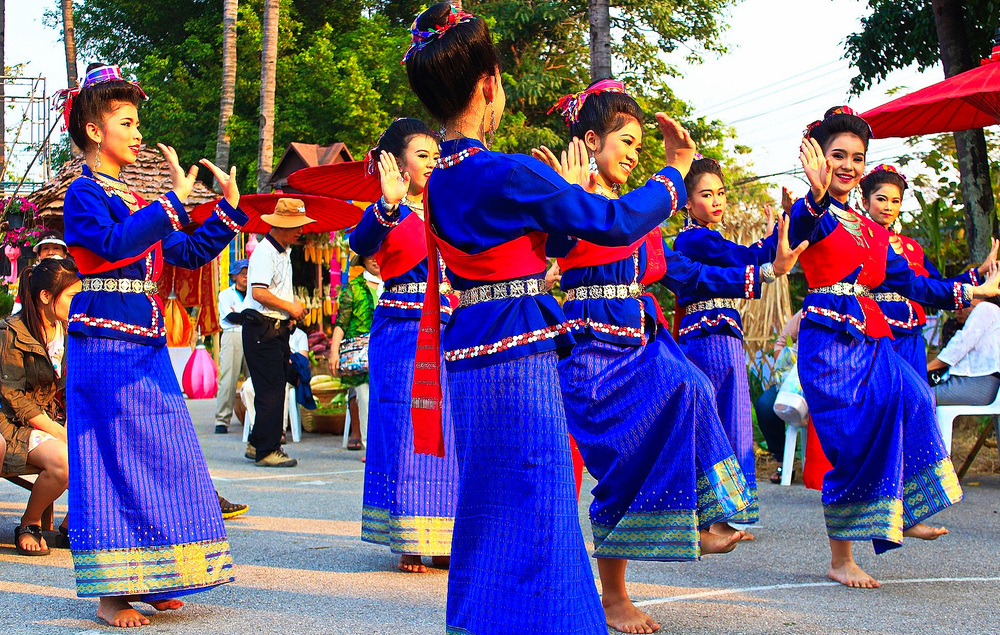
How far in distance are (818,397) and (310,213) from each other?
3.55 meters

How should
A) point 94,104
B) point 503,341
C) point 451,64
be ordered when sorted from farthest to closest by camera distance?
1. point 94,104
2. point 451,64
3. point 503,341

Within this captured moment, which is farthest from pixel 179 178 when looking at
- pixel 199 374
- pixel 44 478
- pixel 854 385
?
pixel 199 374

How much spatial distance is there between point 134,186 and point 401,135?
45.1 ft

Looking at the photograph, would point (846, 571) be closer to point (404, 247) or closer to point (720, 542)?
point (720, 542)

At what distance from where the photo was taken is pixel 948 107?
24.8ft

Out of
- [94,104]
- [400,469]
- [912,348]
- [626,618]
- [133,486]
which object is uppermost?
[94,104]

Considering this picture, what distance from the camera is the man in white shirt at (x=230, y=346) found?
1103cm

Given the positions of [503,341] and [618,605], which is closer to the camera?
[503,341]

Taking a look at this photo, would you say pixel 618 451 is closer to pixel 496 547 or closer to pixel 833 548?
pixel 496 547

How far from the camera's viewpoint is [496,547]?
2834mm

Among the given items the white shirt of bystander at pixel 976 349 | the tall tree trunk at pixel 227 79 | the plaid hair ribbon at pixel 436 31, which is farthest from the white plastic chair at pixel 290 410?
the tall tree trunk at pixel 227 79

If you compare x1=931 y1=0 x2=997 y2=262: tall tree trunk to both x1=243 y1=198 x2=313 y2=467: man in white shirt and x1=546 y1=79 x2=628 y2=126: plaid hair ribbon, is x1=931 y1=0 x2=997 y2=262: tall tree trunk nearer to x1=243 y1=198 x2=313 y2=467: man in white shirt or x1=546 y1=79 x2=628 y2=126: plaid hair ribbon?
x1=243 y1=198 x2=313 y2=467: man in white shirt

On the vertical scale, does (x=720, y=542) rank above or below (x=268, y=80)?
below

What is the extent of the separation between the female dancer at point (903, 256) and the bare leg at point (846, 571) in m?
1.36
